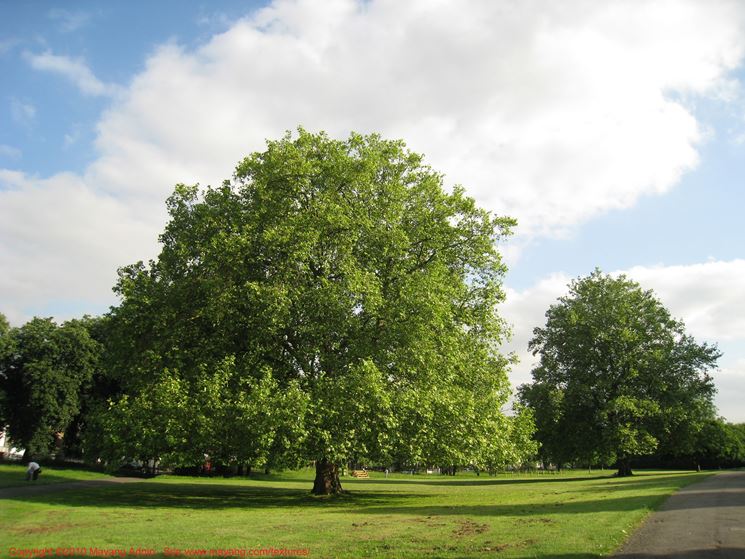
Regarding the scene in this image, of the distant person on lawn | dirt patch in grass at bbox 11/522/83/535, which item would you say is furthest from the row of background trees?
the distant person on lawn

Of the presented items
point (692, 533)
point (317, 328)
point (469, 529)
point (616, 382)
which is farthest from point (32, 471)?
point (616, 382)

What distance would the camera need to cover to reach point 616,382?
190 ft

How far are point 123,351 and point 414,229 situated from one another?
1724cm

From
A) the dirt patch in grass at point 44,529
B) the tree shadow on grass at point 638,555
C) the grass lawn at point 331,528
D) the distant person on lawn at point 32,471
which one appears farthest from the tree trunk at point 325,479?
the tree shadow on grass at point 638,555

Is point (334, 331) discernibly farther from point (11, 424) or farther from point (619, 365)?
point (11, 424)

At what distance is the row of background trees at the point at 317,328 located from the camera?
25.0 meters

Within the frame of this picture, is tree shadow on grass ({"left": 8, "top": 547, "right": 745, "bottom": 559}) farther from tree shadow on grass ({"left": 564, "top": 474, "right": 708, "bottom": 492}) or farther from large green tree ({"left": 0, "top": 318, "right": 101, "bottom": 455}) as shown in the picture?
large green tree ({"left": 0, "top": 318, "right": 101, "bottom": 455})

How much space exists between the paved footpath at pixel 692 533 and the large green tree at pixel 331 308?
9718mm

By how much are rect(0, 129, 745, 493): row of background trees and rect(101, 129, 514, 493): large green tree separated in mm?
98

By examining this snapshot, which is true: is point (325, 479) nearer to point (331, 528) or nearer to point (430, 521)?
point (430, 521)

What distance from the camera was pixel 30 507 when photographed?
23.0 metres

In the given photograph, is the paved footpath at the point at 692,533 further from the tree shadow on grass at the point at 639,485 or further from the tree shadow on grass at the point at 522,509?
the tree shadow on grass at the point at 639,485

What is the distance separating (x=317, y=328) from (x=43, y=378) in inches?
1558

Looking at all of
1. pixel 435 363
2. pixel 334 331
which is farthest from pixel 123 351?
pixel 435 363
